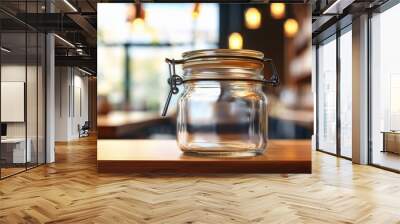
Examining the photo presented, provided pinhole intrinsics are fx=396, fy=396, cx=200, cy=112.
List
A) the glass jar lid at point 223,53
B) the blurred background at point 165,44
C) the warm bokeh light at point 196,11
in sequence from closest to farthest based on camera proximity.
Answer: the glass jar lid at point 223,53 < the blurred background at point 165,44 < the warm bokeh light at point 196,11

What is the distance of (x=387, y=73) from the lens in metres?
6.38

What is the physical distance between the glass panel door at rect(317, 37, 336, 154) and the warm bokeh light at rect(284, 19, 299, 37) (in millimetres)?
7019

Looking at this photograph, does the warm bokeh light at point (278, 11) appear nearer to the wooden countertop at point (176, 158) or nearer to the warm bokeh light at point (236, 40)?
the warm bokeh light at point (236, 40)

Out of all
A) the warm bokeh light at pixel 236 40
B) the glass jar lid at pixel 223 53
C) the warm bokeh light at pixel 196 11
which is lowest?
the glass jar lid at pixel 223 53

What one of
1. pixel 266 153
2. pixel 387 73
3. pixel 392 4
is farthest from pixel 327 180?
pixel 266 153

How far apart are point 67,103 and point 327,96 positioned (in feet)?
29.6

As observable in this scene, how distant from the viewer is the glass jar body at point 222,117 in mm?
791

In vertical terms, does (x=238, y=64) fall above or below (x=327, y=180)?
above

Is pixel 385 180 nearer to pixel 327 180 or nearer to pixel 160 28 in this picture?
pixel 327 180

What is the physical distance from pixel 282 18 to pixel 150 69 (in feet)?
2.34

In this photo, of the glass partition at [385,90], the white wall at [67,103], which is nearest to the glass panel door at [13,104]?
the glass partition at [385,90]

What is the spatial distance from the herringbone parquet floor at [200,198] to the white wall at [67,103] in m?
8.50

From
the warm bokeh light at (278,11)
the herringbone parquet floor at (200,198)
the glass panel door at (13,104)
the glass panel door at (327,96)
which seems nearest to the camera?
the warm bokeh light at (278,11)

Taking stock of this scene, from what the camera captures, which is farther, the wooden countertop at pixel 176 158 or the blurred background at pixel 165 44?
the blurred background at pixel 165 44
